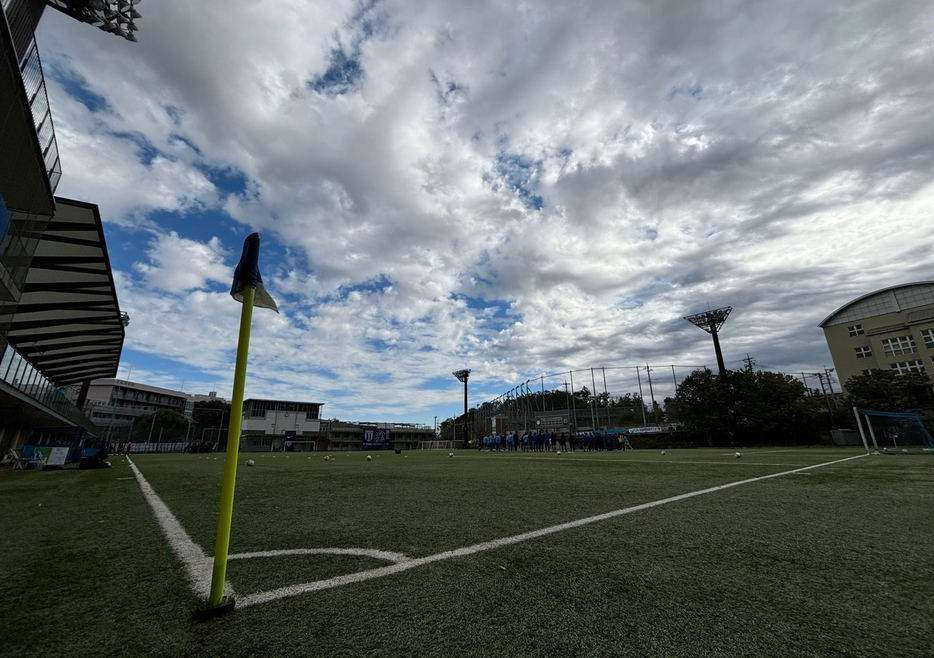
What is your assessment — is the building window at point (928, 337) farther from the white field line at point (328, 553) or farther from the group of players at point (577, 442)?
the white field line at point (328, 553)

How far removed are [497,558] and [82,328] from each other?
3118 centimetres

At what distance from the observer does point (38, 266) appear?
15977mm

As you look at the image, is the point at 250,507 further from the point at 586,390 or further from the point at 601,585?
the point at 586,390

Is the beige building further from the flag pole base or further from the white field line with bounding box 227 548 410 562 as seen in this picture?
the flag pole base

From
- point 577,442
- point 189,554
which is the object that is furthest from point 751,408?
point 189,554

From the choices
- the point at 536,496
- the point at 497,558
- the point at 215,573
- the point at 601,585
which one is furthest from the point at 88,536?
the point at 536,496

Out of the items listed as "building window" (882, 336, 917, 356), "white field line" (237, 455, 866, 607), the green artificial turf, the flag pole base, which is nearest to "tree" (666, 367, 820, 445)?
"building window" (882, 336, 917, 356)

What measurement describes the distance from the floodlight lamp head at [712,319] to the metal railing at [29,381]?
51.5 metres

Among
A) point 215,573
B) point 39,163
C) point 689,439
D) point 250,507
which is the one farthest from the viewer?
point 689,439

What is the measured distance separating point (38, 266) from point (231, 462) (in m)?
21.8

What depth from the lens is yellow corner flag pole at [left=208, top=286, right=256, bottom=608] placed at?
6.21 ft

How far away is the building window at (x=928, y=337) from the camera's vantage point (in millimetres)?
40750

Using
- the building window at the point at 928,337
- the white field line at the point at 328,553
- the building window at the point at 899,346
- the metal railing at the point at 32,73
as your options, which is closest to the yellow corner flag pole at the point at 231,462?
the white field line at the point at 328,553

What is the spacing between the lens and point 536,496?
5273 millimetres
